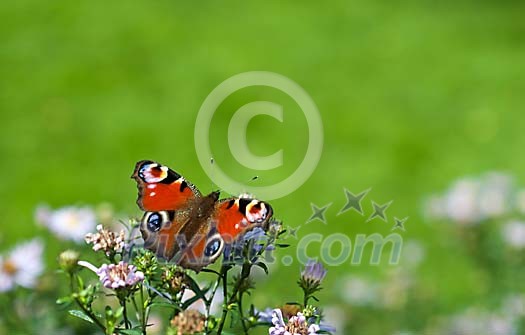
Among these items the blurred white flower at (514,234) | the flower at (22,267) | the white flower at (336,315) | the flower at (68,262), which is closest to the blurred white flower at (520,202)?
the blurred white flower at (514,234)

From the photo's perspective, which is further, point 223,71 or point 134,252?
point 223,71

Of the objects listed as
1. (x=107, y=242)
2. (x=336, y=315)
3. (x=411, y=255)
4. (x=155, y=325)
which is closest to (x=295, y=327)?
(x=107, y=242)

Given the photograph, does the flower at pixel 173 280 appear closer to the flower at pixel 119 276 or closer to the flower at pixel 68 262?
the flower at pixel 119 276

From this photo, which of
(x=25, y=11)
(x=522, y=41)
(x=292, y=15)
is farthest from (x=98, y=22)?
(x=522, y=41)

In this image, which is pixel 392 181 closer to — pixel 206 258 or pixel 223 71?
pixel 223 71

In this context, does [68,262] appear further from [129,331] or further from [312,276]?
[312,276]

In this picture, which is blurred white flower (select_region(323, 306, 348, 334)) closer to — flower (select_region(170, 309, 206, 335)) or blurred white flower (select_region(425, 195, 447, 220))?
blurred white flower (select_region(425, 195, 447, 220))
